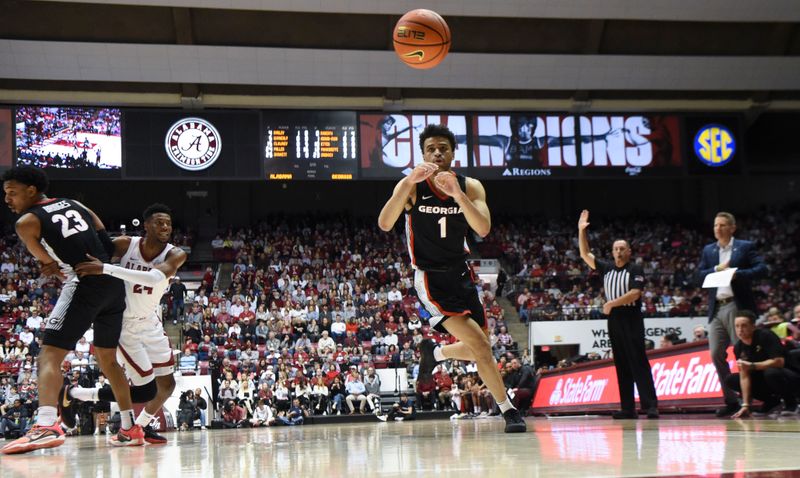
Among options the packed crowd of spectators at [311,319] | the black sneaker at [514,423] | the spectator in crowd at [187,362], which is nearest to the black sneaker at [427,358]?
the black sneaker at [514,423]

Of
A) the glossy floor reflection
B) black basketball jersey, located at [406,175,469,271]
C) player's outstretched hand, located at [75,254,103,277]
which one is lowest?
the glossy floor reflection

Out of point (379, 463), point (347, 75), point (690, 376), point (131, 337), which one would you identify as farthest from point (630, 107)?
point (379, 463)

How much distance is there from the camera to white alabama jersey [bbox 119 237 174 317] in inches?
224

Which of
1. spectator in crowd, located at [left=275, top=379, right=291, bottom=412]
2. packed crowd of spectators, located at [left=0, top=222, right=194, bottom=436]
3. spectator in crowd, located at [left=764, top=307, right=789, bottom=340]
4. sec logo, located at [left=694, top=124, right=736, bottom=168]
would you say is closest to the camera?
spectator in crowd, located at [left=764, top=307, right=789, bottom=340]

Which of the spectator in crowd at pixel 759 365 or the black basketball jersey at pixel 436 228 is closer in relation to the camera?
the black basketball jersey at pixel 436 228

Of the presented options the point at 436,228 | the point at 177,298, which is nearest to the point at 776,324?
the point at 436,228

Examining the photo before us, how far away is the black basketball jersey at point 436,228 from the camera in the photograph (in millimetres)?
5270

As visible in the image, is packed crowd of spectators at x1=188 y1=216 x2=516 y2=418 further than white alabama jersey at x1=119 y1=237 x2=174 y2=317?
Yes

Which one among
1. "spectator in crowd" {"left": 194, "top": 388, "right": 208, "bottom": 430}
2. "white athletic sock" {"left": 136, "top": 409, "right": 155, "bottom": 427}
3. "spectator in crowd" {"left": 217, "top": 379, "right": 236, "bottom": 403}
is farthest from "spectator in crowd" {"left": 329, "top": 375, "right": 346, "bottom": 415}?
"white athletic sock" {"left": 136, "top": 409, "right": 155, "bottom": 427}

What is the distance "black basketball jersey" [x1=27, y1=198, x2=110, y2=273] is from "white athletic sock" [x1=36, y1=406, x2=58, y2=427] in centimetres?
90

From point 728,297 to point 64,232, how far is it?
200 inches

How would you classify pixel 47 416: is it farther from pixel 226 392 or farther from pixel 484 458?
pixel 226 392

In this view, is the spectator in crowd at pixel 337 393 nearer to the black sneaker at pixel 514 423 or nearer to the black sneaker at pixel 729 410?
the black sneaker at pixel 729 410

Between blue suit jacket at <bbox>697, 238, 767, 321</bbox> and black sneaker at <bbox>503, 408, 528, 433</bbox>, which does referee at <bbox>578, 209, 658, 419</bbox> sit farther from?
black sneaker at <bbox>503, 408, 528, 433</bbox>
